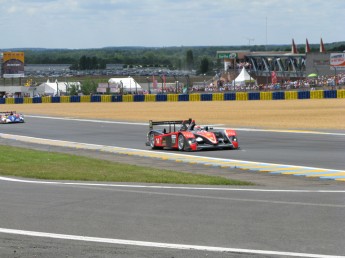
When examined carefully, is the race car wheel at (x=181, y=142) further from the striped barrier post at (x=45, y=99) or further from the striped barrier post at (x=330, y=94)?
the striped barrier post at (x=45, y=99)

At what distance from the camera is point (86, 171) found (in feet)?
62.0

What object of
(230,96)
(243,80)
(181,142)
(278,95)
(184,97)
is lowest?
(181,142)

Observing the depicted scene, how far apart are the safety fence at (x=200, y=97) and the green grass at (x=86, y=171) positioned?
4763 centimetres

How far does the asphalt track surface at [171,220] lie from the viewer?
29.1ft

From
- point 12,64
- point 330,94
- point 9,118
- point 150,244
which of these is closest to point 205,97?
point 330,94

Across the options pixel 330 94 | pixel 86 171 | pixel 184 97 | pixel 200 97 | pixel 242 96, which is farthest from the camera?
pixel 184 97

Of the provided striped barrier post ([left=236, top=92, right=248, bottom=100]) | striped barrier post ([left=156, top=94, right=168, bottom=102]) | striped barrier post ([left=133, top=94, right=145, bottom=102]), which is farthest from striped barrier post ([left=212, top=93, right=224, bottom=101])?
striped barrier post ([left=133, top=94, right=145, bottom=102])

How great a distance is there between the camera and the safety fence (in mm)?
69062

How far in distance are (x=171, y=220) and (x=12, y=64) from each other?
15608 cm

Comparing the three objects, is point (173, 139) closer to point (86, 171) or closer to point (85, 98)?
point (86, 171)

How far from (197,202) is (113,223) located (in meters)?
2.43

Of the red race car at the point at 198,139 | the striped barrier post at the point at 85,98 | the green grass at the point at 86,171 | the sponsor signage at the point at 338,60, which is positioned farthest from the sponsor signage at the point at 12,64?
the green grass at the point at 86,171

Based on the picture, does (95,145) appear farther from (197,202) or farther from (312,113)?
(312,113)

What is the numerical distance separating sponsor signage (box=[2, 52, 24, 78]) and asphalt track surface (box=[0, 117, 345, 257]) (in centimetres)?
14892
